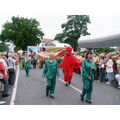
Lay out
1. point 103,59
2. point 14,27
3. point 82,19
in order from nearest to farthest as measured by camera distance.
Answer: point 103,59
point 14,27
point 82,19

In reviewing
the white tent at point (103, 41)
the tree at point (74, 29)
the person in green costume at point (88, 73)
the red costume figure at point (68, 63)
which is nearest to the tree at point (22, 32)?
the tree at point (74, 29)

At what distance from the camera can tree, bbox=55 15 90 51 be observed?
4850cm

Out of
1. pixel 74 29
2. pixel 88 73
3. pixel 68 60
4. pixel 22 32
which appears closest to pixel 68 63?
pixel 68 60

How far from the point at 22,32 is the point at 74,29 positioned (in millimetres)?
15482

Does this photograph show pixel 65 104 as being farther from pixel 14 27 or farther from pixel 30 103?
pixel 14 27

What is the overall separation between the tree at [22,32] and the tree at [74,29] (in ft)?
22.5

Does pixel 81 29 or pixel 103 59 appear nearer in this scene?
pixel 103 59

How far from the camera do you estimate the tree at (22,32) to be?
1795 inches

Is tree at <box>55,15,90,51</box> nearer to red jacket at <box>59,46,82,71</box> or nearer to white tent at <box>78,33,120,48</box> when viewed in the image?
white tent at <box>78,33,120,48</box>

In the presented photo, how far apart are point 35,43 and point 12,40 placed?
7.04 metres

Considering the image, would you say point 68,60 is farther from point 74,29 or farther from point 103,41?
point 74,29

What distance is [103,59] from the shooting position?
1015 cm

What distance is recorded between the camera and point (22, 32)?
45.4 metres

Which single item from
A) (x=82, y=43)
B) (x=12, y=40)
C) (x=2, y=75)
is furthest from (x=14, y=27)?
(x=2, y=75)
